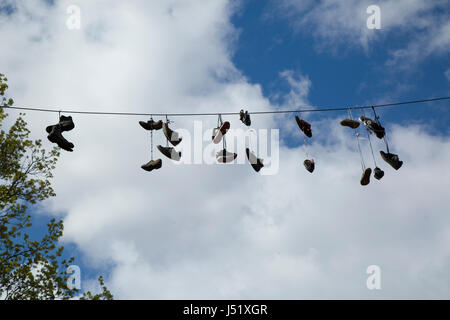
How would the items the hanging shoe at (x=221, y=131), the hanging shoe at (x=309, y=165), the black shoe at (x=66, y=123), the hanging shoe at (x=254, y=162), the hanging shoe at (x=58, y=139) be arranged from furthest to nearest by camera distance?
1. the hanging shoe at (x=254, y=162)
2. the hanging shoe at (x=309, y=165)
3. the black shoe at (x=66, y=123)
4. the hanging shoe at (x=58, y=139)
5. the hanging shoe at (x=221, y=131)

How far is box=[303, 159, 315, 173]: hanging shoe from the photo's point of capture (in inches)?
275

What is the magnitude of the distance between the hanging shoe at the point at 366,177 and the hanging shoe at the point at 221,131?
2.75m

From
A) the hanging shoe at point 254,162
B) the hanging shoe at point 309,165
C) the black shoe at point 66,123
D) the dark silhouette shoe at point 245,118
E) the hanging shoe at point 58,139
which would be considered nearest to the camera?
the hanging shoe at point 58,139

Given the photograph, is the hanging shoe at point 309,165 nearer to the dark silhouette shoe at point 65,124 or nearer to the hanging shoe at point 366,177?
the hanging shoe at point 366,177

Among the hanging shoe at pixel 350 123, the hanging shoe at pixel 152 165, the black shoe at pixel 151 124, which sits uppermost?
the black shoe at pixel 151 124

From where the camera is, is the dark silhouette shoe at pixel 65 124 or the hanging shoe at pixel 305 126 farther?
the hanging shoe at pixel 305 126

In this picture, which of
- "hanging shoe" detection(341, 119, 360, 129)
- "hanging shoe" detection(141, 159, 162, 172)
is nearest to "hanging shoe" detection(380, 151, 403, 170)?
"hanging shoe" detection(341, 119, 360, 129)

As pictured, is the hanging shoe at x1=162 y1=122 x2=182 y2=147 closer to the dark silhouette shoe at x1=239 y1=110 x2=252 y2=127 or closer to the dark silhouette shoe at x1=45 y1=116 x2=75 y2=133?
the dark silhouette shoe at x1=239 y1=110 x2=252 y2=127

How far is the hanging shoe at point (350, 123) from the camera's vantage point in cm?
677

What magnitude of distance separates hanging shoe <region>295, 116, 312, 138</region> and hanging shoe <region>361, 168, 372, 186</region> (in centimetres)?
124

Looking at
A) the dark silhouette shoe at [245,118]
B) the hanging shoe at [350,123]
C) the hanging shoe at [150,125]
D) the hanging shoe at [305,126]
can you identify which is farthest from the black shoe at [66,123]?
the hanging shoe at [350,123]

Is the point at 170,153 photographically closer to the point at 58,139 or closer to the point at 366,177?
the point at 58,139
